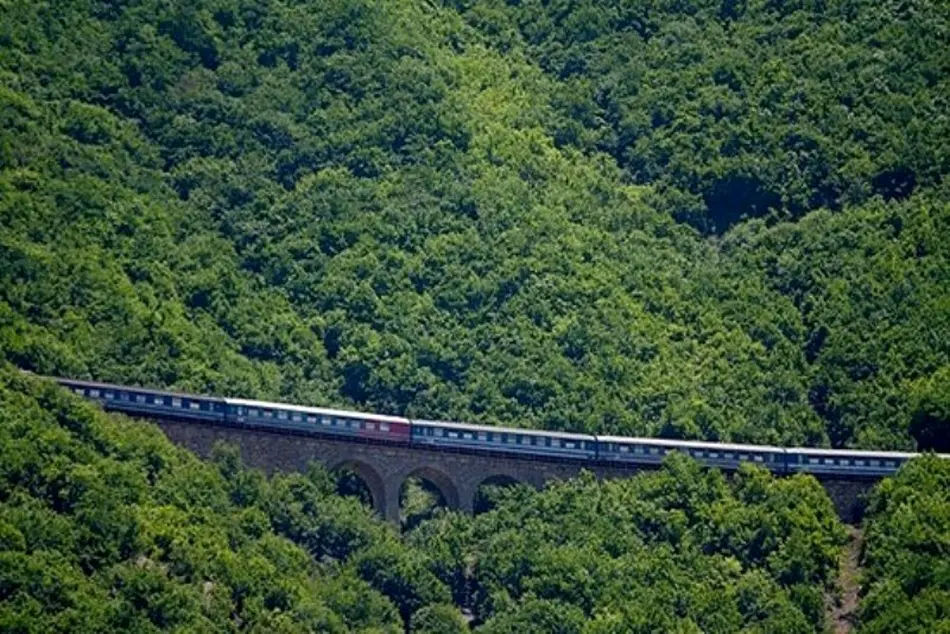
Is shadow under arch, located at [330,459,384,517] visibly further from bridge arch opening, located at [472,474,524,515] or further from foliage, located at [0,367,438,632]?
bridge arch opening, located at [472,474,524,515]

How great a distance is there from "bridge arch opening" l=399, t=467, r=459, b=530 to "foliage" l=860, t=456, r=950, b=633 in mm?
14857

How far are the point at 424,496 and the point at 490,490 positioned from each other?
2.79 metres

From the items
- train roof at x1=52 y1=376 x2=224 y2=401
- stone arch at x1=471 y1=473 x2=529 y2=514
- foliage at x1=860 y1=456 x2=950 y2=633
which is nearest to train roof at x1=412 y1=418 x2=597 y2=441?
stone arch at x1=471 y1=473 x2=529 y2=514

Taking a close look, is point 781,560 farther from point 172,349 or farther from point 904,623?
point 172,349

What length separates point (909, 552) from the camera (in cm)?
16775

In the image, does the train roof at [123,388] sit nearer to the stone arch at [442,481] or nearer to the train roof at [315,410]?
the train roof at [315,410]

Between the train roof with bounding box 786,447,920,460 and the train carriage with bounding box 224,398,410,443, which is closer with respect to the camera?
the train carriage with bounding box 224,398,410,443

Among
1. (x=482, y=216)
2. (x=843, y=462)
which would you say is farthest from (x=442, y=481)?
(x=482, y=216)

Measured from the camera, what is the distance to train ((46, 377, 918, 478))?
16825 centimetres

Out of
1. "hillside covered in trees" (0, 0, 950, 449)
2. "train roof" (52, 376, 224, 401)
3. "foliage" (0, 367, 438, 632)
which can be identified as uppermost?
"hillside covered in trees" (0, 0, 950, 449)

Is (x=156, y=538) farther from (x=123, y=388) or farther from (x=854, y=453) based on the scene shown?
(x=854, y=453)

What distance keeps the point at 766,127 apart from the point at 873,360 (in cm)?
1657

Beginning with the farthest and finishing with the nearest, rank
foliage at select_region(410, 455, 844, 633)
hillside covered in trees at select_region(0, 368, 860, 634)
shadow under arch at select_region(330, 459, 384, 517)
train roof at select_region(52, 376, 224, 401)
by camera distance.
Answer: shadow under arch at select_region(330, 459, 384, 517) < train roof at select_region(52, 376, 224, 401) < foliage at select_region(410, 455, 844, 633) < hillside covered in trees at select_region(0, 368, 860, 634)

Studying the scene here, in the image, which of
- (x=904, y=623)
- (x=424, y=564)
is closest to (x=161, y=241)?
(x=424, y=564)
